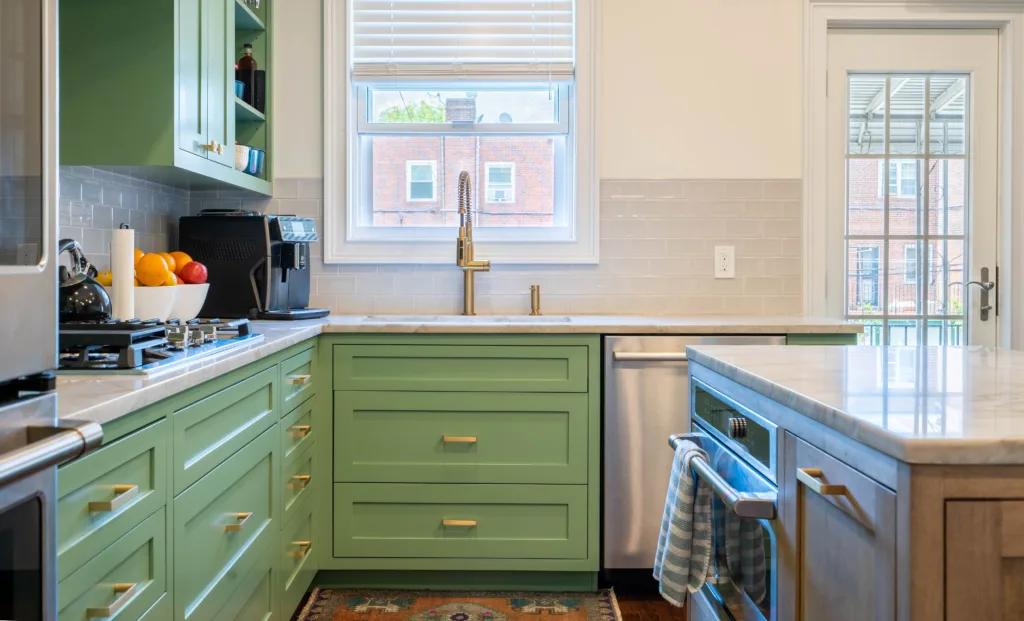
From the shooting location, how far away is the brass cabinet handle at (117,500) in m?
1.15

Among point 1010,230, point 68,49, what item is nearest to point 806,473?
point 68,49

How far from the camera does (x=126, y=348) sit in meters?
1.41

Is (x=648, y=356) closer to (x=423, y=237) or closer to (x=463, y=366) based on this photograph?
(x=463, y=366)

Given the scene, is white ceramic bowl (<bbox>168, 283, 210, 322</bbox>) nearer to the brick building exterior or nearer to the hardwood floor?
the brick building exterior

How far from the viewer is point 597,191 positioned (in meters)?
3.24

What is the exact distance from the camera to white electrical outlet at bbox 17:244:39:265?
2.74ft

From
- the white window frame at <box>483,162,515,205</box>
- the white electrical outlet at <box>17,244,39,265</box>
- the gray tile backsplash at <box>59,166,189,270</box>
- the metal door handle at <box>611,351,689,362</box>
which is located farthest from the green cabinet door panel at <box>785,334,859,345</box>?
the white electrical outlet at <box>17,244,39,265</box>

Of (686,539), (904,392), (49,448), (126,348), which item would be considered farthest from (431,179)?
(49,448)

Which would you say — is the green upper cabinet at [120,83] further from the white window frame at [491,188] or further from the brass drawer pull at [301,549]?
the white window frame at [491,188]

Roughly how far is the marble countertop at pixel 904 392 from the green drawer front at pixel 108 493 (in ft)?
3.20

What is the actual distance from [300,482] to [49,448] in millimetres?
1689

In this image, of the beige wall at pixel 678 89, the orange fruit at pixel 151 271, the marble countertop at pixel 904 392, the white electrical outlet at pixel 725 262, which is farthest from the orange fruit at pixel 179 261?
the white electrical outlet at pixel 725 262

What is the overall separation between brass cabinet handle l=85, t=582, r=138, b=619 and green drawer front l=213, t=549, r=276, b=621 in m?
0.46

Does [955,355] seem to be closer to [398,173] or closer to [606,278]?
[606,278]
